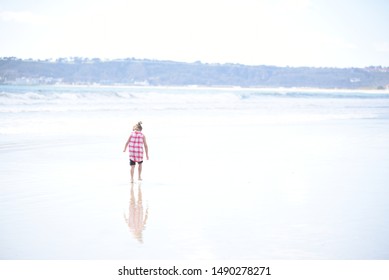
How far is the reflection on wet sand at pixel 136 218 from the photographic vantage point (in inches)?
263

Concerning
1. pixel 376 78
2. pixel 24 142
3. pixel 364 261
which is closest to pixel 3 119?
pixel 24 142

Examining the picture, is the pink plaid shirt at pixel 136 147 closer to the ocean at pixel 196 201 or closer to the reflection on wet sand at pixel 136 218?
the ocean at pixel 196 201

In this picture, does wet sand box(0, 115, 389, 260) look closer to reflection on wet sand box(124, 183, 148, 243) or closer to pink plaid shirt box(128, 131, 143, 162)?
reflection on wet sand box(124, 183, 148, 243)

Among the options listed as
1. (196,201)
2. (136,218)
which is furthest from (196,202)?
(136,218)

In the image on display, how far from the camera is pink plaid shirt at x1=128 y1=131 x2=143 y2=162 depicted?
10.1m

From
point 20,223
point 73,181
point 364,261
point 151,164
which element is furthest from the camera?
point 151,164

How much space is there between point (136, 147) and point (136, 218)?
3.00 meters

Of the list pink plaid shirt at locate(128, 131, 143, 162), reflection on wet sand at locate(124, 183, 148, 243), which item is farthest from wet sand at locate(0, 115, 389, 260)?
pink plaid shirt at locate(128, 131, 143, 162)

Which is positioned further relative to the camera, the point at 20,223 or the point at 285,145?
the point at 285,145

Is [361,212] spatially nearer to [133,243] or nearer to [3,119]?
[133,243]

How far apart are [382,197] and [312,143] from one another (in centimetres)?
754

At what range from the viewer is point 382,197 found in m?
8.67

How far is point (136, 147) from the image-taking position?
10.2 m

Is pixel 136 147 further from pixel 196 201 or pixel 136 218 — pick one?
pixel 136 218
